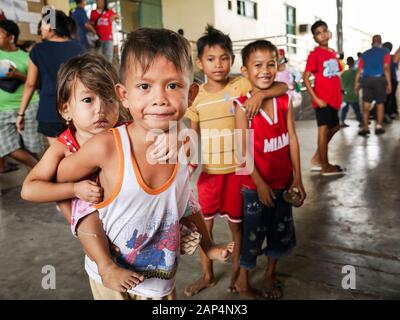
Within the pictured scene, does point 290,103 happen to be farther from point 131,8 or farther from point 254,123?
point 131,8

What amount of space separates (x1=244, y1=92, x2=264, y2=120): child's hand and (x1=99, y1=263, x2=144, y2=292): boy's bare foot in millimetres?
1016

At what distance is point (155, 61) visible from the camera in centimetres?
72

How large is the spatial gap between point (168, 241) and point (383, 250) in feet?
5.78

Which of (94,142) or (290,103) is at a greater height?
(290,103)

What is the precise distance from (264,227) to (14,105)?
8.46 feet

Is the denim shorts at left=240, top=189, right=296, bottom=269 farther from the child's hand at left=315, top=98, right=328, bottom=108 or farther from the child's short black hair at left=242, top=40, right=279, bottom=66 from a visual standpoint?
the child's hand at left=315, top=98, right=328, bottom=108

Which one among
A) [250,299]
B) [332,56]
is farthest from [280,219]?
[332,56]

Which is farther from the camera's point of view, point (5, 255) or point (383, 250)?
point (5, 255)

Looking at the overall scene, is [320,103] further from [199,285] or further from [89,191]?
[89,191]

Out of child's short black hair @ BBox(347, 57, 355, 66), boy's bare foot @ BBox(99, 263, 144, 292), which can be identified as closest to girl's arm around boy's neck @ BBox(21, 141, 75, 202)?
boy's bare foot @ BBox(99, 263, 144, 292)

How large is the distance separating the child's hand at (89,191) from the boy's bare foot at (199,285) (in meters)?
1.22

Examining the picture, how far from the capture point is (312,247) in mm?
2262

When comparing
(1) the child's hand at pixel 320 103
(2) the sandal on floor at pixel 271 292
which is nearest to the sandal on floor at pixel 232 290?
(2) the sandal on floor at pixel 271 292

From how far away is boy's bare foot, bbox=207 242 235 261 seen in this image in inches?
38.3
